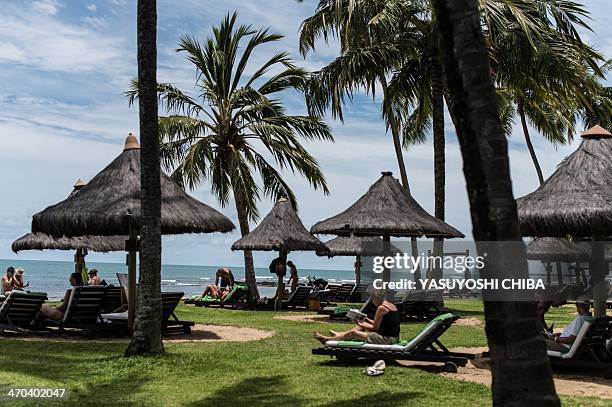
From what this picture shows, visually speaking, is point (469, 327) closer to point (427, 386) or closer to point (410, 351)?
point (410, 351)

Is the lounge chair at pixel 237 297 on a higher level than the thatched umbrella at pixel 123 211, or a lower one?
lower

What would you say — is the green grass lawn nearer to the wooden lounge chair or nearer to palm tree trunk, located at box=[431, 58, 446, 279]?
the wooden lounge chair

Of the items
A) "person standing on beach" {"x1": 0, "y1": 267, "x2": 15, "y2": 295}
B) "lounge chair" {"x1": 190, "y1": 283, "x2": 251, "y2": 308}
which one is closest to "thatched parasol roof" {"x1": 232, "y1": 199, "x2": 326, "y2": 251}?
"lounge chair" {"x1": 190, "y1": 283, "x2": 251, "y2": 308}

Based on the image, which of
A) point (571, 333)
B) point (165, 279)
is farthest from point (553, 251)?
point (165, 279)

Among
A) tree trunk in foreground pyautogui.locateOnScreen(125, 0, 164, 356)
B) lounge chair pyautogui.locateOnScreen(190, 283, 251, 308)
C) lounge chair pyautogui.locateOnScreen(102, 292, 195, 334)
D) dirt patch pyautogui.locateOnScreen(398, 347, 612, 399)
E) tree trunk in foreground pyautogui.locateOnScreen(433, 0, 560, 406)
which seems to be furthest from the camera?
lounge chair pyautogui.locateOnScreen(190, 283, 251, 308)

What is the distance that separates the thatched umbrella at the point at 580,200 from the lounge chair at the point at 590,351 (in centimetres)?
173

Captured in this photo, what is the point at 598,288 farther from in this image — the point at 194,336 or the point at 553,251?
the point at 553,251

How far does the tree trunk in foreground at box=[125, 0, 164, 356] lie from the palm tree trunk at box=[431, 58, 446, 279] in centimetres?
1153

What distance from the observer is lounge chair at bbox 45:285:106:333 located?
12227mm

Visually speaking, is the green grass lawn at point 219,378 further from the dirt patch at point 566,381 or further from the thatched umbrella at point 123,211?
the thatched umbrella at point 123,211

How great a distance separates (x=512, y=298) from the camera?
4797 mm

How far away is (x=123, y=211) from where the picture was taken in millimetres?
12492

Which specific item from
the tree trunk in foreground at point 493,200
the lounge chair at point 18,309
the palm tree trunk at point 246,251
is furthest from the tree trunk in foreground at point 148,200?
the palm tree trunk at point 246,251

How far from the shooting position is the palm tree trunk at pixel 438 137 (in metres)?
20.4
